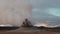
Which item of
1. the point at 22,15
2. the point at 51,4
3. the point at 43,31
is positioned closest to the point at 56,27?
the point at 43,31

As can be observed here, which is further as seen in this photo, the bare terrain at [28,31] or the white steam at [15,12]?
the white steam at [15,12]

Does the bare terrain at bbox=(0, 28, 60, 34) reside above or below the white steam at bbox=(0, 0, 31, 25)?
below

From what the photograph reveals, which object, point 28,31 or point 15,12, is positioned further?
point 15,12

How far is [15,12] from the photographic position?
4.88 ft

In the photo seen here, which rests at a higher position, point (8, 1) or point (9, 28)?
point (8, 1)

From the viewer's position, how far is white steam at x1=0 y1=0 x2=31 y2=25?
1474mm

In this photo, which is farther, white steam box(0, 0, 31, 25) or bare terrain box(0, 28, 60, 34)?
white steam box(0, 0, 31, 25)

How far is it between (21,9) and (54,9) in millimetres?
360

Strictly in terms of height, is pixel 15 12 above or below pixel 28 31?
above

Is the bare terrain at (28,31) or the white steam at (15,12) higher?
the white steam at (15,12)

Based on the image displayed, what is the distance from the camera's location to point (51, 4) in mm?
1448

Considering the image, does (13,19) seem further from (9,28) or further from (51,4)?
(51,4)

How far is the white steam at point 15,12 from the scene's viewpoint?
1474 millimetres

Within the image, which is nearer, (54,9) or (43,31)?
(43,31)
